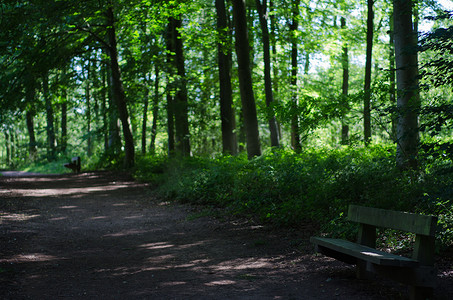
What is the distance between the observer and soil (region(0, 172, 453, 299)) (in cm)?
521

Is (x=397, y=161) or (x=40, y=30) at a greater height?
(x=40, y=30)

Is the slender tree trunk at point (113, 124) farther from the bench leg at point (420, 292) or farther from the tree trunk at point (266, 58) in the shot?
the bench leg at point (420, 292)

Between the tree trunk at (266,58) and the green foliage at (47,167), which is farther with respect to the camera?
the green foliage at (47,167)

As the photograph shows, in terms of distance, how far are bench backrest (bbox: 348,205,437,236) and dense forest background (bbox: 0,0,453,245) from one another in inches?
16.9

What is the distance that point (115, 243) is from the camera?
8242 mm

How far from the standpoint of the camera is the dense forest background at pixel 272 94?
6.81m

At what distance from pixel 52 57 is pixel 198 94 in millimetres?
7077

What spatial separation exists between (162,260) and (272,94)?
12834mm

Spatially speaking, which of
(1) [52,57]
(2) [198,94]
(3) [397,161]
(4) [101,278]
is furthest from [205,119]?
(4) [101,278]

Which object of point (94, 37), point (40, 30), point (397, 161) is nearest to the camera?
point (397, 161)

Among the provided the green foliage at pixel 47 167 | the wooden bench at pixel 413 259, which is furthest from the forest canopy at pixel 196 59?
the wooden bench at pixel 413 259

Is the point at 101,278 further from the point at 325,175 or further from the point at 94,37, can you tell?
the point at 94,37

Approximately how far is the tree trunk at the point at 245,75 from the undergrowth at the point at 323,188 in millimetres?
973

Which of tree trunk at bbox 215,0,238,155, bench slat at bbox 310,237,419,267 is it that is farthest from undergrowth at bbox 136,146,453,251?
tree trunk at bbox 215,0,238,155
